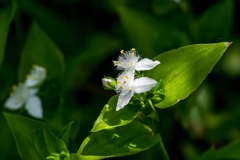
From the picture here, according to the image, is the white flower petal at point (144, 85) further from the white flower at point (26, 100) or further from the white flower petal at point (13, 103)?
the white flower petal at point (13, 103)

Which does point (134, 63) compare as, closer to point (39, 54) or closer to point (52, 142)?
point (52, 142)

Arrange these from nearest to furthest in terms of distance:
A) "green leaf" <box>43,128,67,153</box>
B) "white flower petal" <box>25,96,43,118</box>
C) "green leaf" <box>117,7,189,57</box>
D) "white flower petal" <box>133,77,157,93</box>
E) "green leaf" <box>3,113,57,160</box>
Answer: "white flower petal" <box>133,77,157,93</box>, "green leaf" <box>43,128,67,153</box>, "green leaf" <box>3,113,57,160</box>, "white flower petal" <box>25,96,43,118</box>, "green leaf" <box>117,7,189,57</box>

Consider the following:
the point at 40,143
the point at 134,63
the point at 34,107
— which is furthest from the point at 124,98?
the point at 34,107

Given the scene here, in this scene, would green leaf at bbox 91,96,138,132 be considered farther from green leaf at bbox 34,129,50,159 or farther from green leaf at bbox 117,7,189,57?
green leaf at bbox 117,7,189,57

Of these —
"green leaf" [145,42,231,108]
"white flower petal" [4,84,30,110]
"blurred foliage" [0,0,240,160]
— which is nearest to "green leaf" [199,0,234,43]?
"blurred foliage" [0,0,240,160]

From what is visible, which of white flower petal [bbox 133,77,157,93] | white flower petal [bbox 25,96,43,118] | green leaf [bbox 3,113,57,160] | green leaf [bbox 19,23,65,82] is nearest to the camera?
white flower petal [bbox 133,77,157,93]

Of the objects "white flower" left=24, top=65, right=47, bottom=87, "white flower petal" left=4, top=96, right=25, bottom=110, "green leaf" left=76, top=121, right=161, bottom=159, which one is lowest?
"green leaf" left=76, top=121, right=161, bottom=159
